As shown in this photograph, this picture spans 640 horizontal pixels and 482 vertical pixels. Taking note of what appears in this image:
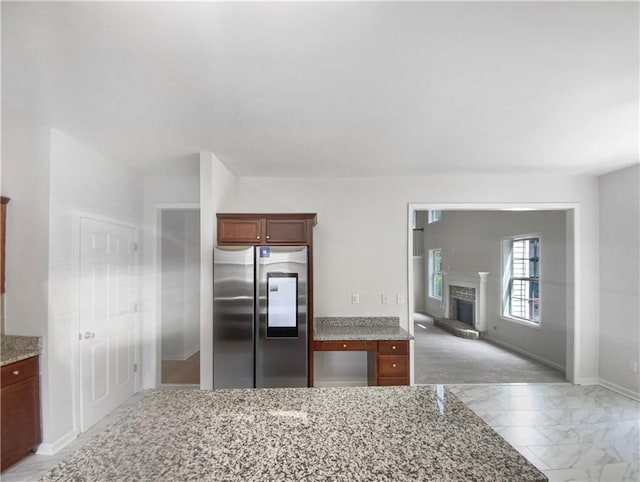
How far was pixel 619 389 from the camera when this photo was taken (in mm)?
3742

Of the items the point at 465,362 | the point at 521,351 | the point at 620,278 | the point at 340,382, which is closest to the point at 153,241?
the point at 340,382

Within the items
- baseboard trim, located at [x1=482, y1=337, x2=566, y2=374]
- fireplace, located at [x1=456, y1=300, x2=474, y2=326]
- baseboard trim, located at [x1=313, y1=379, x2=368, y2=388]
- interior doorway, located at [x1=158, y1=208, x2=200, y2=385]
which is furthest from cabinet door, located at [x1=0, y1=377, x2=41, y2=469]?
baseboard trim, located at [x1=482, y1=337, x2=566, y2=374]

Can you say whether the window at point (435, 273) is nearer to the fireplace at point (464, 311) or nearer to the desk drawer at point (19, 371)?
the fireplace at point (464, 311)

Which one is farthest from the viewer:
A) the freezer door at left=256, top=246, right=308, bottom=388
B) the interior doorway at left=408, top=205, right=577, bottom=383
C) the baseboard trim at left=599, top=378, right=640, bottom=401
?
the interior doorway at left=408, top=205, right=577, bottom=383

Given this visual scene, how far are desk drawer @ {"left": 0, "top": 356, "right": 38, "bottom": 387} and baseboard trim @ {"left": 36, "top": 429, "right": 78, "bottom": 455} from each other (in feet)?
1.93

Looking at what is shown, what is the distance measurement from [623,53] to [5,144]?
13.3 ft

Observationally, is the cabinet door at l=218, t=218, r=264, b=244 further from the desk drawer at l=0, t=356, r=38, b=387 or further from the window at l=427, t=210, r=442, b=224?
the window at l=427, t=210, r=442, b=224

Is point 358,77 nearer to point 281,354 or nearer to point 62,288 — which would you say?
point 281,354

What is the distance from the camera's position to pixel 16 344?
99.2 inches

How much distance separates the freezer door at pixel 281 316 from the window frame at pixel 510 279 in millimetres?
2940

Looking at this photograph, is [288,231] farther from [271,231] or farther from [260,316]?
[260,316]

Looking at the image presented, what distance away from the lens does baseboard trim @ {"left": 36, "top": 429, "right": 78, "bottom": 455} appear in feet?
8.46

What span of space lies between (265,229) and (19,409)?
2318mm

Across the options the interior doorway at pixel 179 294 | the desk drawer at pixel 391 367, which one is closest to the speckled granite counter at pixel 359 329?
the desk drawer at pixel 391 367
